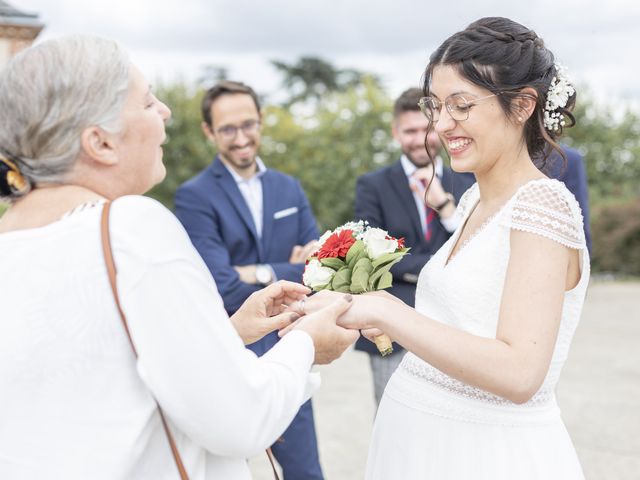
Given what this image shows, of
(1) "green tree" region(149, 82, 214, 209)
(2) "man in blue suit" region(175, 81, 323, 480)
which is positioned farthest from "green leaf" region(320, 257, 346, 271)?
(1) "green tree" region(149, 82, 214, 209)

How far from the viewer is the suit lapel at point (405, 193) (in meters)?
4.67

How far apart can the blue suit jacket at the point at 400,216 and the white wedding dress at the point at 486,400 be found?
179cm

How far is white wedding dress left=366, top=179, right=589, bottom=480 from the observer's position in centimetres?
245

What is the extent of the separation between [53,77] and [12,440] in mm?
811

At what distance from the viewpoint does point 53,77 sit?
66.9 inches

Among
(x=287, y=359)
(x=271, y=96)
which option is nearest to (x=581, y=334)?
(x=287, y=359)

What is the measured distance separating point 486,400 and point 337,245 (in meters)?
0.73

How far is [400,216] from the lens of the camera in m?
4.68

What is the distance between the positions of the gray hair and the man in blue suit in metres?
2.61

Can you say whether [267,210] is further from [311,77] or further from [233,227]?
[311,77]

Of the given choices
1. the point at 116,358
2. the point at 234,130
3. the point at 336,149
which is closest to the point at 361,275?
the point at 116,358

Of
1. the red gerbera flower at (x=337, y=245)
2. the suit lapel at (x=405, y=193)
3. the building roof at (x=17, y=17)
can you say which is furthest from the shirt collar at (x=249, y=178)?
the building roof at (x=17, y=17)

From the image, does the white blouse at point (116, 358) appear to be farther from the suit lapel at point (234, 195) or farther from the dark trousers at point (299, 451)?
the suit lapel at point (234, 195)

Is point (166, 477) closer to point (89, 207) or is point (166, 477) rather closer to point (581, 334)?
point (89, 207)
